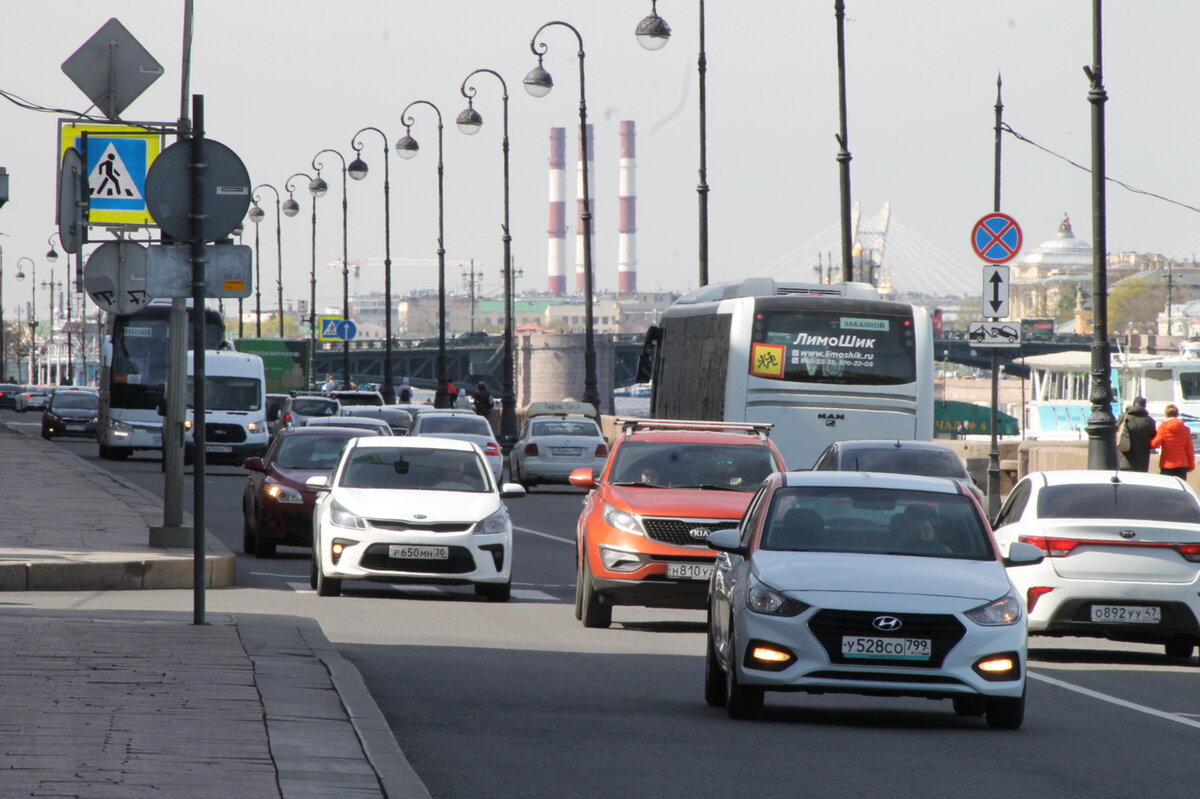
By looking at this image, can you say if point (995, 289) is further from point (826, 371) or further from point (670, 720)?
point (670, 720)

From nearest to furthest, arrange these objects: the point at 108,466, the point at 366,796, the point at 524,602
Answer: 1. the point at 366,796
2. the point at 524,602
3. the point at 108,466

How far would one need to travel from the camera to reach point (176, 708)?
8969mm

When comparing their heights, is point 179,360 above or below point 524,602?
above

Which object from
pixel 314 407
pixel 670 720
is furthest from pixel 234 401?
pixel 670 720

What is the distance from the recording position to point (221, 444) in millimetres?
44750

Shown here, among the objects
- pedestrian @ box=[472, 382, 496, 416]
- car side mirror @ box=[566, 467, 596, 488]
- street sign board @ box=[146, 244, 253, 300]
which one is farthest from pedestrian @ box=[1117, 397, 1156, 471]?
pedestrian @ box=[472, 382, 496, 416]

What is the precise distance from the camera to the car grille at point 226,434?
146 ft

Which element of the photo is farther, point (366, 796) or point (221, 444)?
point (221, 444)

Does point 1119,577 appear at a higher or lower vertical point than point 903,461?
lower

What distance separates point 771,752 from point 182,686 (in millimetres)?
2831

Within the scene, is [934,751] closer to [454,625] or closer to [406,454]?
[454,625]

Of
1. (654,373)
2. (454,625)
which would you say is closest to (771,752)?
(454,625)

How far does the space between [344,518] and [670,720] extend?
295 inches

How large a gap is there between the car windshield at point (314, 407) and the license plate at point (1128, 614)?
118ft
